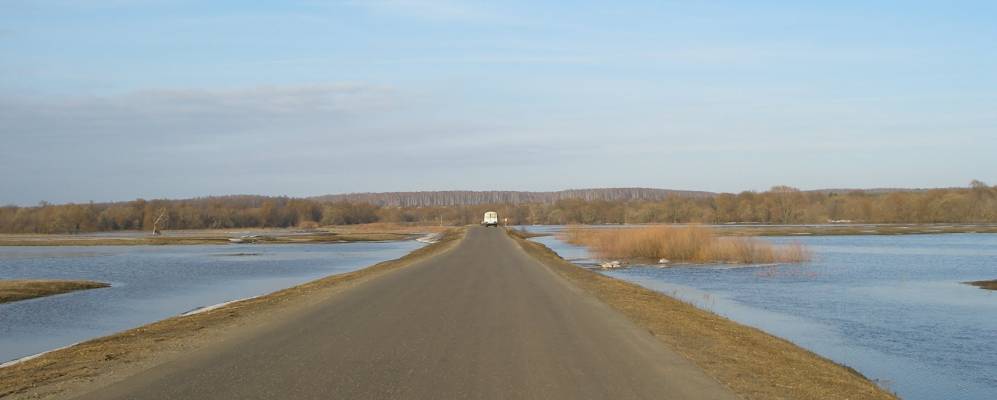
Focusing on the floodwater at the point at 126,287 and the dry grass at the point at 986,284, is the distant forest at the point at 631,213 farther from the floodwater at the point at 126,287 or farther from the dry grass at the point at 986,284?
the dry grass at the point at 986,284

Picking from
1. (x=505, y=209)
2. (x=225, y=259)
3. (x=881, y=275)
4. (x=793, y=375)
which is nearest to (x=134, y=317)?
(x=793, y=375)

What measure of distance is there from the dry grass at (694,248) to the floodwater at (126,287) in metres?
16.6

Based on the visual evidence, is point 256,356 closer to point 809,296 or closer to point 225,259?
Answer: point 809,296

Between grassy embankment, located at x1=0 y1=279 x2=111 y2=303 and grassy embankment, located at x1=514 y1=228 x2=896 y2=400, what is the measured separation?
19.7 m

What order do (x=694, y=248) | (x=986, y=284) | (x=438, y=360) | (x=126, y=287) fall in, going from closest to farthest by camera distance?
(x=438, y=360) < (x=986, y=284) < (x=126, y=287) < (x=694, y=248)

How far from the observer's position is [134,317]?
20969mm

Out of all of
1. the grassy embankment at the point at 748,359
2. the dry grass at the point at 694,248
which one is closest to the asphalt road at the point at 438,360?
the grassy embankment at the point at 748,359

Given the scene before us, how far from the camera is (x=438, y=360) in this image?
1060 cm

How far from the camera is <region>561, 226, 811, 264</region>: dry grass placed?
43.2 metres

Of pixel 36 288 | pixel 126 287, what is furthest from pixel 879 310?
pixel 36 288

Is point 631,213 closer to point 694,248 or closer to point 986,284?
point 694,248

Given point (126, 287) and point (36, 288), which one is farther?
point (126, 287)

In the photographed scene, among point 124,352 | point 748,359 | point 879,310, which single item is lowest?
point 879,310

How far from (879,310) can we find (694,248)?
24.6 m
